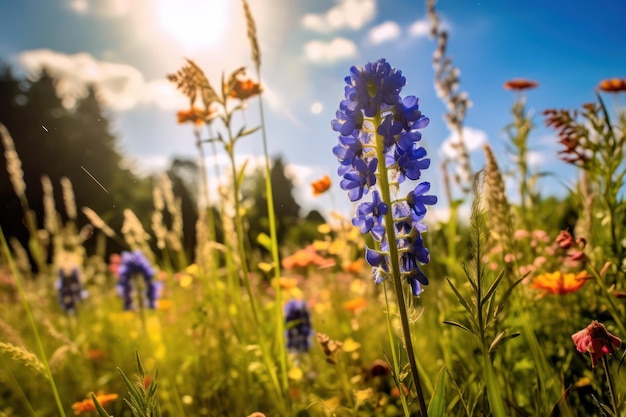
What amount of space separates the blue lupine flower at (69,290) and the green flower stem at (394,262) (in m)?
3.98

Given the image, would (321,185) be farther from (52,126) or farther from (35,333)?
(52,126)

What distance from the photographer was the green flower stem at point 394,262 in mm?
938

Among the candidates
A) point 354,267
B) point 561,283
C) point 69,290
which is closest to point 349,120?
point 561,283

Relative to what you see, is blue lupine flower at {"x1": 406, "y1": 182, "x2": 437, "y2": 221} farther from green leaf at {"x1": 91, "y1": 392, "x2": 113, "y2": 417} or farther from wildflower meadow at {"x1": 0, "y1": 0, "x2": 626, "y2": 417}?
green leaf at {"x1": 91, "y1": 392, "x2": 113, "y2": 417}

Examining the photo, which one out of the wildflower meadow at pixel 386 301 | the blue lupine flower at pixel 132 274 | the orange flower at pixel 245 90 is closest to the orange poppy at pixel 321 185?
the wildflower meadow at pixel 386 301

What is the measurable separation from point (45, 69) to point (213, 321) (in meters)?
32.3

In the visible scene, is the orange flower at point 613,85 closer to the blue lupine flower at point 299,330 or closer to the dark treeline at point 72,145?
the blue lupine flower at point 299,330

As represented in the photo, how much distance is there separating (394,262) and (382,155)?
232 mm

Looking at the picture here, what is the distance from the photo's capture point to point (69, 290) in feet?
13.9

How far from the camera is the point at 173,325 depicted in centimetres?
385

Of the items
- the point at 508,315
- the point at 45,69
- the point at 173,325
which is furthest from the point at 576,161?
the point at 45,69

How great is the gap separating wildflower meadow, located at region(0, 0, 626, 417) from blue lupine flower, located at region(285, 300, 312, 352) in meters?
0.01

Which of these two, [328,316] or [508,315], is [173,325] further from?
[508,315]

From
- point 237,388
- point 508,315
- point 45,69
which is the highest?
point 45,69
